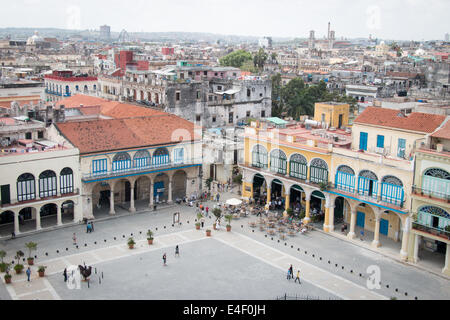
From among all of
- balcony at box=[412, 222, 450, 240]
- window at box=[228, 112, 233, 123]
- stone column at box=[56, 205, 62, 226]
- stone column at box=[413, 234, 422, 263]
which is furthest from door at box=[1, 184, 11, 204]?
window at box=[228, 112, 233, 123]

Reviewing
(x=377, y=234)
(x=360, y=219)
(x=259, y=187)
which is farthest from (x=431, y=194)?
(x=259, y=187)

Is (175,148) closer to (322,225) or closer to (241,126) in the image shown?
(322,225)

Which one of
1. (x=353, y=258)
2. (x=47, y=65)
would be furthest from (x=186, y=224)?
(x=47, y=65)

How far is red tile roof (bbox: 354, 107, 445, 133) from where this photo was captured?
4359 cm

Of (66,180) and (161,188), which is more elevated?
(66,180)

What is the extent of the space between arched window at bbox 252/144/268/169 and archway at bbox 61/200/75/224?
61.6 feet

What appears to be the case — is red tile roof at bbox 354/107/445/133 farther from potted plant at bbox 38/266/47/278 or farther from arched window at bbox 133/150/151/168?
potted plant at bbox 38/266/47/278

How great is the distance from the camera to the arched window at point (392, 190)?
41.9 meters

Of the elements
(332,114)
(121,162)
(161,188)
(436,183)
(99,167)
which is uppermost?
(332,114)

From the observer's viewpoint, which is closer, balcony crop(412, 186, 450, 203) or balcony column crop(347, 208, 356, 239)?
balcony crop(412, 186, 450, 203)

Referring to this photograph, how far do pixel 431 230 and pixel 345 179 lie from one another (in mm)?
9140

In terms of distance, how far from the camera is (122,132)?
53.5 m

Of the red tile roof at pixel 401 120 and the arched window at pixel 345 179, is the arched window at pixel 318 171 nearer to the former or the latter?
the arched window at pixel 345 179

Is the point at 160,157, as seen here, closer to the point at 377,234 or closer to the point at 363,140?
the point at 363,140
